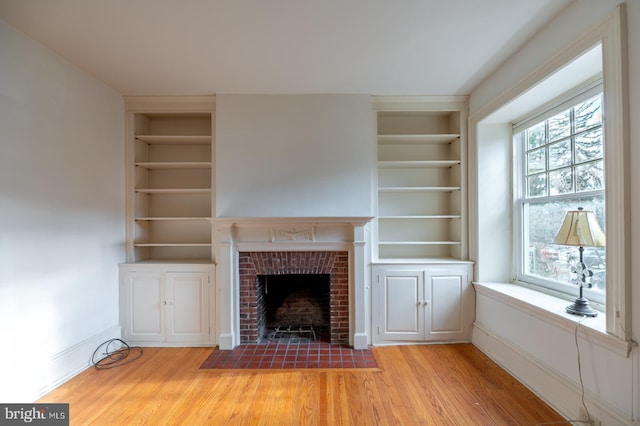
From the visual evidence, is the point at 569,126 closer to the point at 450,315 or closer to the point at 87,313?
the point at 450,315

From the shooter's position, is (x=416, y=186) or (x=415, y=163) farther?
(x=416, y=186)

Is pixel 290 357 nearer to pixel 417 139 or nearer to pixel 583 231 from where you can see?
pixel 583 231

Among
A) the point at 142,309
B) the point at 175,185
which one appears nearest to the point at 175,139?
the point at 175,185

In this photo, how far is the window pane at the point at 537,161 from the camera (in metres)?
2.49

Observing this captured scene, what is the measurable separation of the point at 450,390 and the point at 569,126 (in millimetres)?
2323

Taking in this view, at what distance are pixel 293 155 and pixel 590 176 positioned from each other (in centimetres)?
251

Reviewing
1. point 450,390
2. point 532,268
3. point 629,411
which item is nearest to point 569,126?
point 532,268

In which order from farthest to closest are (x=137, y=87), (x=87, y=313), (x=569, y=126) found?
(x=137, y=87) → (x=87, y=313) → (x=569, y=126)

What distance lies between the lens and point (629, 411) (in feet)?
4.78

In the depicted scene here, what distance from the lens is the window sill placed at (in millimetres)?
1531

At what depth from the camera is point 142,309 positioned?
289cm

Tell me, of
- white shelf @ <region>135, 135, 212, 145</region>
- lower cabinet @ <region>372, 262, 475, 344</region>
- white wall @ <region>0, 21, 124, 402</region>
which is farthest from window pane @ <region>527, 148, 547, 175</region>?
white wall @ <region>0, 21, 124, 402</region>

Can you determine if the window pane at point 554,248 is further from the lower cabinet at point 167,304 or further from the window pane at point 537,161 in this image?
the lower cabinet at point 167,304
